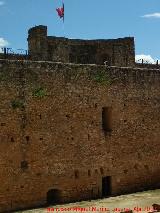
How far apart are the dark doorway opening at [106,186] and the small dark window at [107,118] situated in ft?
6.66

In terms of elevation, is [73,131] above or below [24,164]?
above

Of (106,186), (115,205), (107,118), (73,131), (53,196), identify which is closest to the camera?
(115,205)

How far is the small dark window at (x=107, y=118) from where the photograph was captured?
18.3 metres

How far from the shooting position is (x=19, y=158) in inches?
613

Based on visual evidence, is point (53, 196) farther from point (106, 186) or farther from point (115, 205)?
point (106, 186)

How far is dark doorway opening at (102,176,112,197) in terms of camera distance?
18000mm

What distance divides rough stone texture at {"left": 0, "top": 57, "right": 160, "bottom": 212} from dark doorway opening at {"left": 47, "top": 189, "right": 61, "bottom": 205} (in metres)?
0.14

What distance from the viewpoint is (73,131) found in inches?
669

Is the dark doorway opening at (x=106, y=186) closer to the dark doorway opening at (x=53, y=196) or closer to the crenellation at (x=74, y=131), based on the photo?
the crenellation at (x=74, y=131)

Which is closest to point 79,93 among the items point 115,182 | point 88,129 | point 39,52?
point 88,129

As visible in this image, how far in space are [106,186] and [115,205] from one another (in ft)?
6.26

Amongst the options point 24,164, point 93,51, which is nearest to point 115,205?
point 24,164

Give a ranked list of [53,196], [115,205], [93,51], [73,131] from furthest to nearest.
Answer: [93,51] < [73,131] < [53,196] < [115,205]

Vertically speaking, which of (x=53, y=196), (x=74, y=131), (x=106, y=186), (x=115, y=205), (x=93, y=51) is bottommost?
(x=115, y=205)
